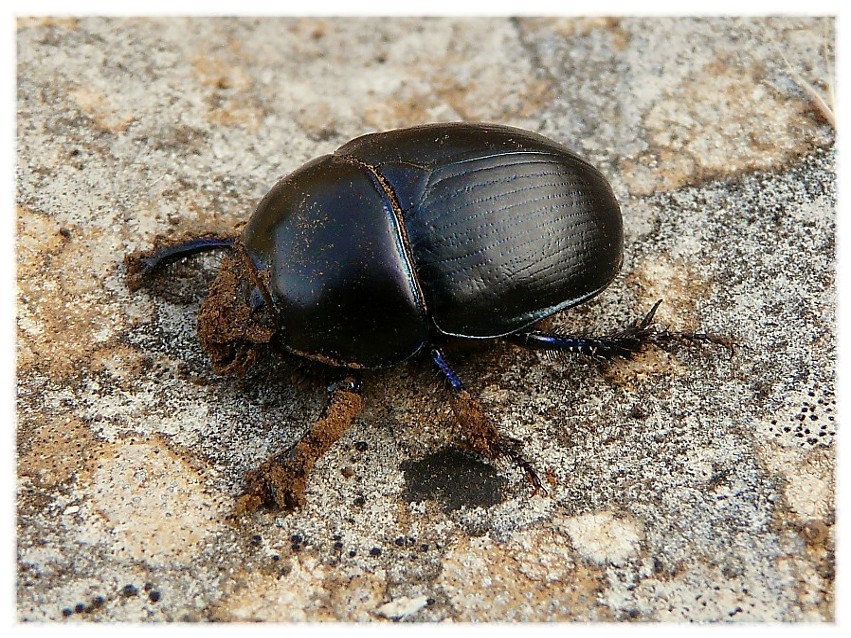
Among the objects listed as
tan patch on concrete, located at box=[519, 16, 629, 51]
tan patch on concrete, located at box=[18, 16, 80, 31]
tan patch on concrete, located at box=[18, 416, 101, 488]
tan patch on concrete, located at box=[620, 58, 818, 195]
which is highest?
tan patch on concrete, located at box=[18, 16, 80, 31]

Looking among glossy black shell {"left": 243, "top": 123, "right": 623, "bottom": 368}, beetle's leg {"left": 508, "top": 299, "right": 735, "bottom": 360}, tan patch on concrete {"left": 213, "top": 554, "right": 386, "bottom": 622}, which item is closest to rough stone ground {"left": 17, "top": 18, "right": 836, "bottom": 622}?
tan patch on concrete {"left": 213, "top": 554, "right": 386, "bottom": 622}

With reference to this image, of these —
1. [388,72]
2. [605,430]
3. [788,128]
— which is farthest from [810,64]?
[605,430]

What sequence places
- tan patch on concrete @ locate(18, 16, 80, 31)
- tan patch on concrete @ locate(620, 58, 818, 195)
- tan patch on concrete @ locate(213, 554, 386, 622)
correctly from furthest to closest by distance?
tan patch on concrete @ locate(18, 16, 80, 31) < tan patch on concrete @ locate(620, 58, 818, 195) < tan patch on concrete @ locate(213, 554, 386, 622)

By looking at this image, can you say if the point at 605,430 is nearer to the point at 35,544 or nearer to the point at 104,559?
the point at 104,559

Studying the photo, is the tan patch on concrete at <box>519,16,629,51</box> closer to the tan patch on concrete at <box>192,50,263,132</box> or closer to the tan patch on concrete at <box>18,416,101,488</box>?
the tan patch on concrete at <box>192,50,263,132</box>

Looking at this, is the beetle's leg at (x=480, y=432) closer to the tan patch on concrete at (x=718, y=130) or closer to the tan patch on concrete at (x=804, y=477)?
the tan patch on concrete at (x=804, y=477)

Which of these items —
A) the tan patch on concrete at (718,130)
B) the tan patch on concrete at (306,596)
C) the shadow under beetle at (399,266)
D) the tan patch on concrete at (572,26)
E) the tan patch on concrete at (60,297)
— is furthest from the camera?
the tan patch on concrete at (572,26)

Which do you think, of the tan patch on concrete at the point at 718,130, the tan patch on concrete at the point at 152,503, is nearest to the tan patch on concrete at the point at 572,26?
the tan patch on concrete at the point at 718,130
